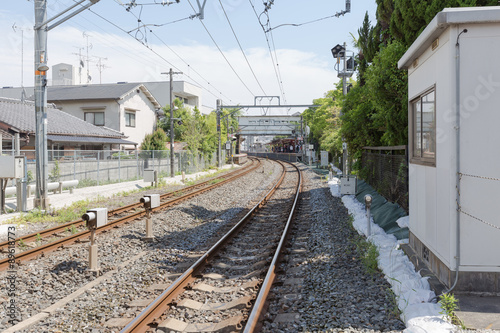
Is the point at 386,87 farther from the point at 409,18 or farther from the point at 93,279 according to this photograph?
the point at 93,279

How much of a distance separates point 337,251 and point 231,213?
6.16 meters

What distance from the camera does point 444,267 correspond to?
5430 millimetres

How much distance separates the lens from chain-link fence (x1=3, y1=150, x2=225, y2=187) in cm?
2083

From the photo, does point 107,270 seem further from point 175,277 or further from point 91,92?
point 91,92

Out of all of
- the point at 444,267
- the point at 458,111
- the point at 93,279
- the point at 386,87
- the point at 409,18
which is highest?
the point at 409,18

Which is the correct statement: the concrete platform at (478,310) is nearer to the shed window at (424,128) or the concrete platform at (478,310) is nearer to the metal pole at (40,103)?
the shed window at (424,128)

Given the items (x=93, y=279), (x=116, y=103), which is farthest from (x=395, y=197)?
(x=116, y=103)

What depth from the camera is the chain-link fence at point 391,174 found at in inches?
395

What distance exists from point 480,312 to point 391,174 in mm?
7211

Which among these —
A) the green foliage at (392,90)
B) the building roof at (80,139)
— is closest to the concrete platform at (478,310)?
the green foliage at (392,90)

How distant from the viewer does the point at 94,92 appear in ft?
130

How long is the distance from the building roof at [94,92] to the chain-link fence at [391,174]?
2654cm

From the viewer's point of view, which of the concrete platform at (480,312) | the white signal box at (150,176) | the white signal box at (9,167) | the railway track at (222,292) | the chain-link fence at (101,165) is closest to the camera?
the concrete platform at (480,312)

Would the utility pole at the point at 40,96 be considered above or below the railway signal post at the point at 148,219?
above
